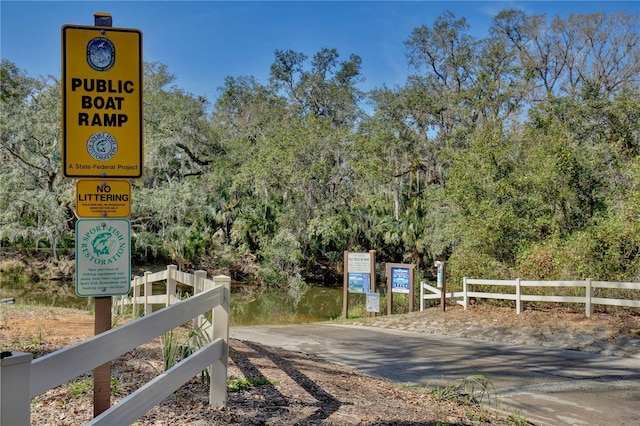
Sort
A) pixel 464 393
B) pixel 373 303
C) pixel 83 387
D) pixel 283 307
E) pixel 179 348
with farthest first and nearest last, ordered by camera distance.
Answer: pixel 283 307 < pixel 373 303 < pixel 464 393 < pixel 179 348 < pixel 83 387

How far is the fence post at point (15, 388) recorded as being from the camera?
2.19 meters

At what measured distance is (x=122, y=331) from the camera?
3107mm

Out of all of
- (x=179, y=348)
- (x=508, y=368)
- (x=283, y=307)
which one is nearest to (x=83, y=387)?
(x=179, y=348)

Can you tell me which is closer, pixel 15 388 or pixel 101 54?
pixel 15 388

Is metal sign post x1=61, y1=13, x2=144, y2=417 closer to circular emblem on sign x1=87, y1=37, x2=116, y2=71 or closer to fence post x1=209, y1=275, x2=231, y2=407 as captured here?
circular emblem on sign x1=87, y1=37, x2=116, y2=71

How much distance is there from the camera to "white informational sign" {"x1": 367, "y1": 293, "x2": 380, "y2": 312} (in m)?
16.8

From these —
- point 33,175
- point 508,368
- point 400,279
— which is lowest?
point 508,368

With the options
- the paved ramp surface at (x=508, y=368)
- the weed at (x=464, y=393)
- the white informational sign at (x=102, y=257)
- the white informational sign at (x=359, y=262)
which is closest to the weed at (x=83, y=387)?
the white informational sign at (x=102, y=257)

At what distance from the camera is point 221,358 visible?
4.72 metres

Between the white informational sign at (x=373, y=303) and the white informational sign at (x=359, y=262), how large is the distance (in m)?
0.89

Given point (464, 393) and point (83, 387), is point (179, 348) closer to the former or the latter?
point (83, 387)

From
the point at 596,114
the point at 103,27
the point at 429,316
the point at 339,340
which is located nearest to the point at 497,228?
the point at 429,316

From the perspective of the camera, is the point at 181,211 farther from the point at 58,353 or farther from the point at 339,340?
the point at 58,353

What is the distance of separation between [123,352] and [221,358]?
5.54 feet
